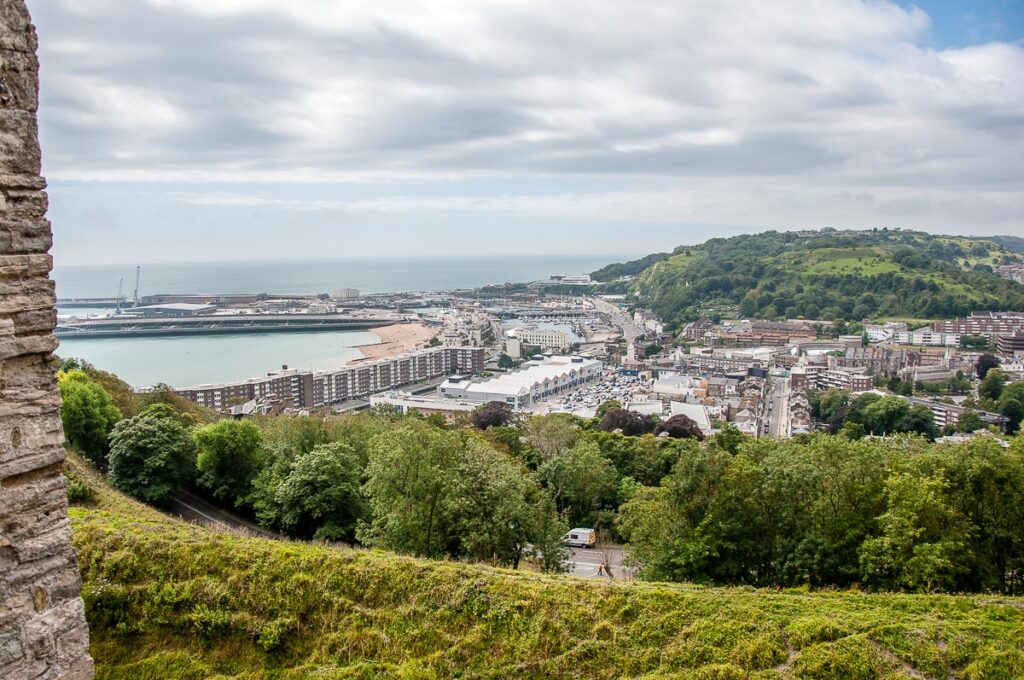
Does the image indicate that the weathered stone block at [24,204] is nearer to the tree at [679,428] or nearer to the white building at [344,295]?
the tree at [679,428]

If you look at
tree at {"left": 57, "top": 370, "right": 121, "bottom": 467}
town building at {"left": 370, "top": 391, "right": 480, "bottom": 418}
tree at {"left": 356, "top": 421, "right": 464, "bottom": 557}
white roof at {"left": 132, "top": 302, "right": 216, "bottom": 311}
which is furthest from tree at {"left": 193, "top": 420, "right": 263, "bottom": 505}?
white roof at {"left": 132, "top": 302, "right": 216, "bottom": 311}

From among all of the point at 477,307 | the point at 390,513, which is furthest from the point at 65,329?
the point at 390,513

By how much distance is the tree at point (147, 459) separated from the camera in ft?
29.1

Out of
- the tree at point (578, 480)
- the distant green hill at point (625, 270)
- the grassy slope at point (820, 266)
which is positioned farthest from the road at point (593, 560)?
the distant green hill at point (625, 270)

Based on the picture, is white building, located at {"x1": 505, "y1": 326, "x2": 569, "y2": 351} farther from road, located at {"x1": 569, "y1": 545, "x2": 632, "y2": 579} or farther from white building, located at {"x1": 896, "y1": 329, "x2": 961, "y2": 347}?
road, located at {"x1": 569, "y1": 545, "x2": 632, "y2": 579}

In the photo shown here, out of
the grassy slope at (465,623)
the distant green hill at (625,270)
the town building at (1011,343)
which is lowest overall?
the town building at (1011,343)

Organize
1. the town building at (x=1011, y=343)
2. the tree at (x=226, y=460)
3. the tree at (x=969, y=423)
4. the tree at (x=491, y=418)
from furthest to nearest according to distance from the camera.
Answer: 1. the town building at (x=1011, y=343)
2. the tree at (x=969, y=423)
3. the tree at (x=491, y=418)
4. the tree at (x=226, y=460)

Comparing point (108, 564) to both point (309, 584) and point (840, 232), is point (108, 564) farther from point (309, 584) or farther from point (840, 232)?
point (840, 232)

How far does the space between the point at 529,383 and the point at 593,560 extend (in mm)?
21585

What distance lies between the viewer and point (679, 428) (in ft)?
58.3

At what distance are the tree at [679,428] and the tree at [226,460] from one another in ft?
36.5

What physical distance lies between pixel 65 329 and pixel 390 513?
50.3 m

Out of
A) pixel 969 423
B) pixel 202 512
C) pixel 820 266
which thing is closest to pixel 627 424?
pixel 202 512

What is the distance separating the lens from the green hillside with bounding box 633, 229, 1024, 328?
5112cm
